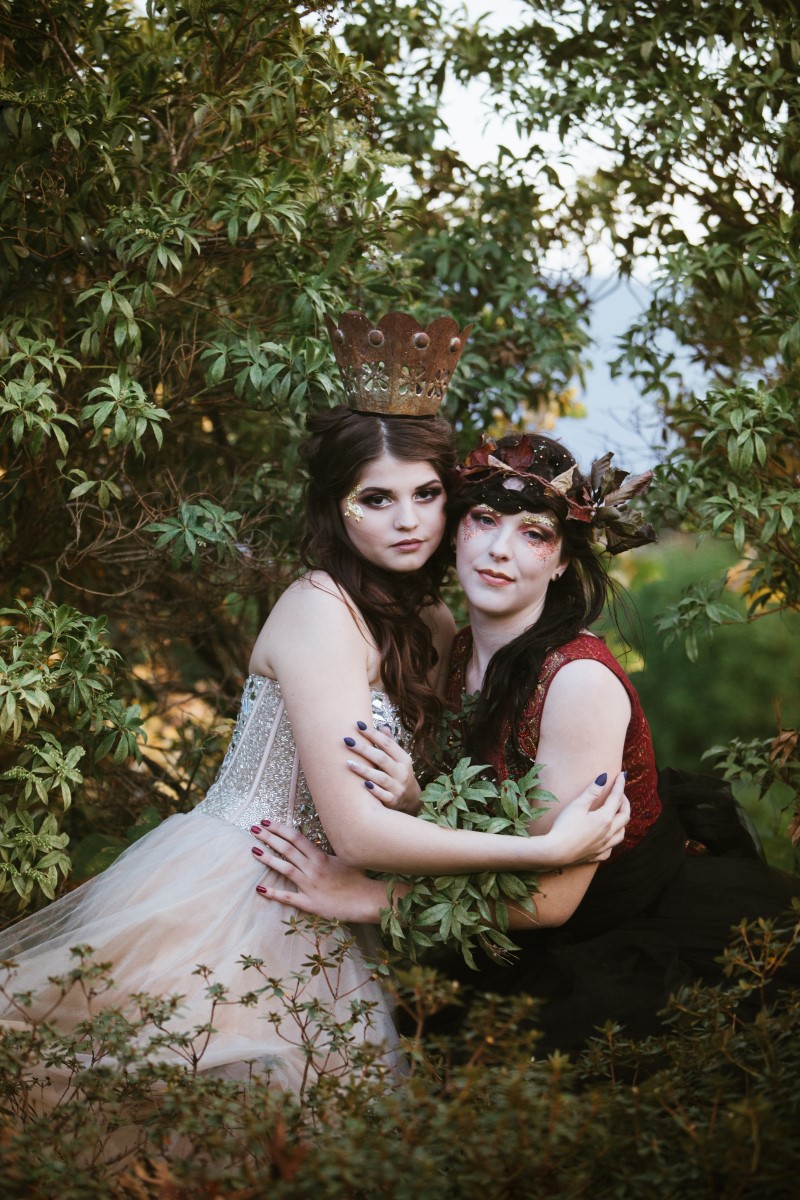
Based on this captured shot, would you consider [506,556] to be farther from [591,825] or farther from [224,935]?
[224,935]

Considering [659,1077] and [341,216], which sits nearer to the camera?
[659,1077]

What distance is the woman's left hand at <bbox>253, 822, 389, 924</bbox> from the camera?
2.49 m

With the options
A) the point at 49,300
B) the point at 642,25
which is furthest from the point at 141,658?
the point at 642,25

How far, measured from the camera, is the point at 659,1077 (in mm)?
1803

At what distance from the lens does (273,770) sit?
2.63 metres

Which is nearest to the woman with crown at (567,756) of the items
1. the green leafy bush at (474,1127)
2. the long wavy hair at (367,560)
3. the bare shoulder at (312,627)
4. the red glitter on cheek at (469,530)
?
the red glitter on cheek at (469,530)

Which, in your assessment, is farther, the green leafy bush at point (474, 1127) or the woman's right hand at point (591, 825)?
the woman's right hand at point (591, 825)

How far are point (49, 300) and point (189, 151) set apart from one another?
0.59 m

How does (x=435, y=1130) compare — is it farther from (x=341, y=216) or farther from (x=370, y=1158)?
(x=341, y=216)

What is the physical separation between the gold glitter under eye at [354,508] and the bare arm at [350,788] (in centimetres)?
20

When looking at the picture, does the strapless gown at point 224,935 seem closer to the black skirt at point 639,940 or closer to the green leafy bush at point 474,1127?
the green leafy bush at point 474,1127

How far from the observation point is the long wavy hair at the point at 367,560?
262 cm

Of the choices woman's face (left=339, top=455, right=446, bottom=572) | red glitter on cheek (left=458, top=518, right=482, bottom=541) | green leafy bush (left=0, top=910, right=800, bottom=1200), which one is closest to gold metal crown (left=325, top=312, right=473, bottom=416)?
woman's face (left=339, top=455, right=446, bottom=572)

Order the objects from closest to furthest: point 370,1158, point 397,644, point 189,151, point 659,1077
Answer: point 370,1158 < point 659,1077 < point 397,644 < point 189,151
